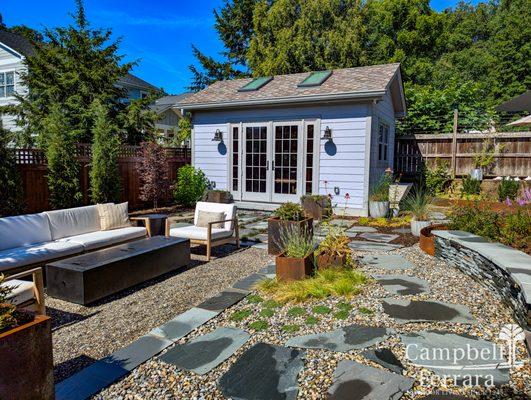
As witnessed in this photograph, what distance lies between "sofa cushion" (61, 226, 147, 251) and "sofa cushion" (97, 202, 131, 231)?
14cm

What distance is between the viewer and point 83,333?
326 cm

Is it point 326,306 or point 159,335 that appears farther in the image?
point 326,306

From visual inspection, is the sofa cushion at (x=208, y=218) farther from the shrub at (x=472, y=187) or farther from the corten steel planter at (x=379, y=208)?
the shrub at (x=472, y=187)

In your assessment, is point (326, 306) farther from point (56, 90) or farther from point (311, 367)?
point (56, 90)

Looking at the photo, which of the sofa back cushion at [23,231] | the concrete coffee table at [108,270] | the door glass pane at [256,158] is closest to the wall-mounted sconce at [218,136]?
the door glass pane at [256,158]

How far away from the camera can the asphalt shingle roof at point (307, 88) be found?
9.02 m

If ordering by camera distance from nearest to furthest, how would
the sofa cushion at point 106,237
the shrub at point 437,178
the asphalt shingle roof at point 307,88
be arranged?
the sofa cushion at point 106,237 < the asphalt shingle roof at point 307,88 < the shrub at point 437,178

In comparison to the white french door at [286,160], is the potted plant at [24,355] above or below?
below

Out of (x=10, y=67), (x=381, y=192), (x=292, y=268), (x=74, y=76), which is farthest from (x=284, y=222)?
(x=10, y=67)

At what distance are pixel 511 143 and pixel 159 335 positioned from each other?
1173cm

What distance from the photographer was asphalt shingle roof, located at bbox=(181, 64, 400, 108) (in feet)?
29.6

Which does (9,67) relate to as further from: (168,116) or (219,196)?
(219,196)

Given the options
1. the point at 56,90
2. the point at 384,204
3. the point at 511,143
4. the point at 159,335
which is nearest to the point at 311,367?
the point at 159,335

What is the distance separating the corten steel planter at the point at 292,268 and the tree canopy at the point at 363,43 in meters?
13.1
